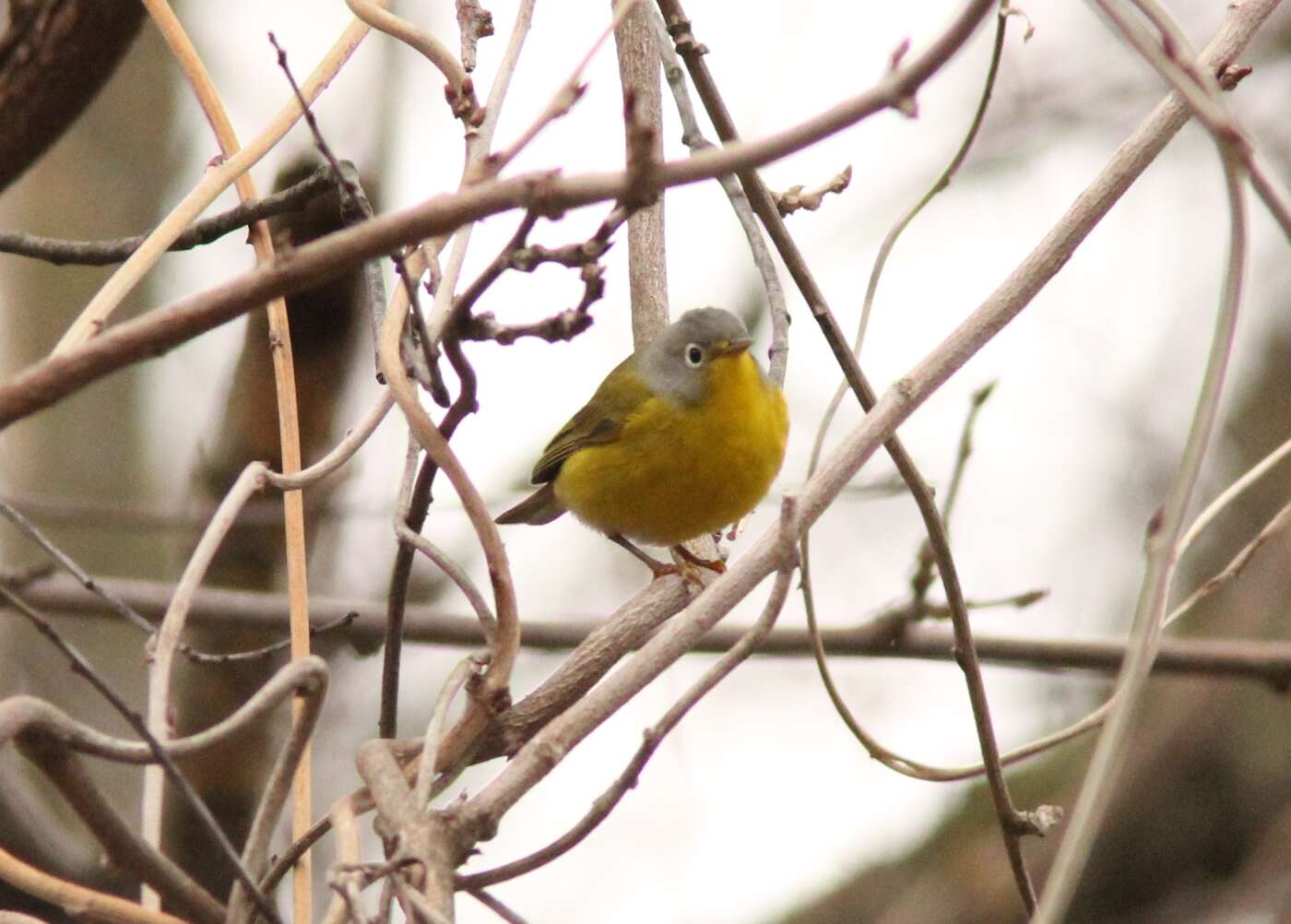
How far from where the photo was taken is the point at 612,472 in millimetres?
4758

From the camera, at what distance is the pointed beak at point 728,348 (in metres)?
4.48

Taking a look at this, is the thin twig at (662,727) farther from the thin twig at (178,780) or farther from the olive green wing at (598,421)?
the olive green wing at (598,421)

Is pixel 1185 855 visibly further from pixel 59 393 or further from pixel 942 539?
pixel 59 393

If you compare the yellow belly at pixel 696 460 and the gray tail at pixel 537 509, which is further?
the gray tail at pixel 537 509

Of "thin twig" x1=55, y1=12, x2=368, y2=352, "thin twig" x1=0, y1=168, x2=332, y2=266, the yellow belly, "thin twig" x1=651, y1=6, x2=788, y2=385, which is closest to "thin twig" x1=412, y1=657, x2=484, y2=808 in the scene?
"thin twig" x1=55, y1=12, x2=368, y2=352

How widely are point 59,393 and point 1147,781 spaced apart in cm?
786

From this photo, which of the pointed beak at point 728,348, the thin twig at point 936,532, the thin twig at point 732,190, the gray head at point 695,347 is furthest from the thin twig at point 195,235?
the pointed beak at point 728,348

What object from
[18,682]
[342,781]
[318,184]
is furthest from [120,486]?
[318,184]

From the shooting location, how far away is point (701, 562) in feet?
13.0

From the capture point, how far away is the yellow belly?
4328mm

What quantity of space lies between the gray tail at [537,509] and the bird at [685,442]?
1.32ft

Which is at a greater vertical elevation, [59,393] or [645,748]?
[59,393]

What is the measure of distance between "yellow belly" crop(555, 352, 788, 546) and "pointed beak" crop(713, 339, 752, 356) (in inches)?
0.7

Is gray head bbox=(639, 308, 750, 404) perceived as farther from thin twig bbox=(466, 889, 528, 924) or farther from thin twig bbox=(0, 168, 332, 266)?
thin twig bbox=(466, 889, 528, 924)
